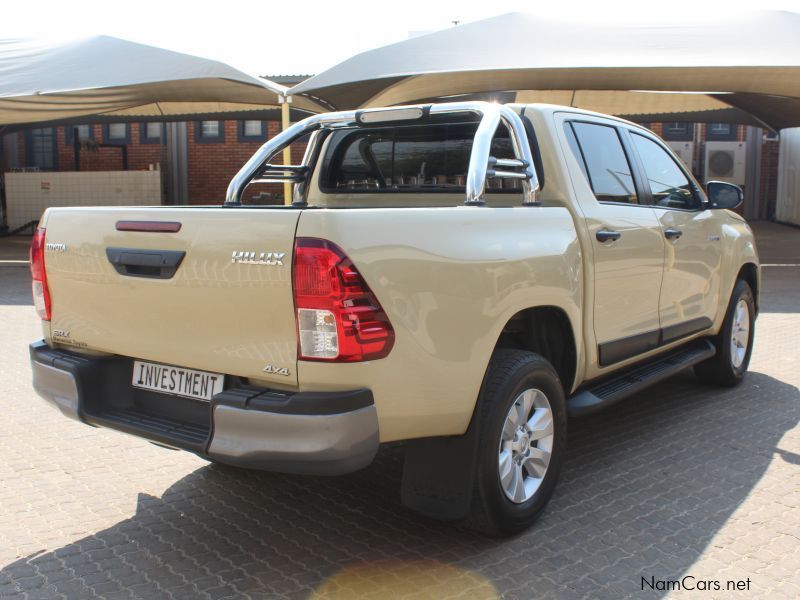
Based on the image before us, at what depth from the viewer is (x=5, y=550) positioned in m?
3.47

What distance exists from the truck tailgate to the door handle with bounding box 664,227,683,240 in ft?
9.05

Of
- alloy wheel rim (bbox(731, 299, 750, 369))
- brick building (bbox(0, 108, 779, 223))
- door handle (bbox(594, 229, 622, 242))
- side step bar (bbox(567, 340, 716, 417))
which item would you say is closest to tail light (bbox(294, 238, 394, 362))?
side step bar (bbox(567, 340, 716, 417))

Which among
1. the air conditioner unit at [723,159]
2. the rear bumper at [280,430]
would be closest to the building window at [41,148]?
the air conditioner unit at [723,159]

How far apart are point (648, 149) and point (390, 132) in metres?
1.65

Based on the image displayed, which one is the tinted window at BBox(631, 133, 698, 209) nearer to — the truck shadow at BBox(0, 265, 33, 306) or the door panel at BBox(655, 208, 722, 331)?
the door panel at BBox(655, 208, 722, 331)

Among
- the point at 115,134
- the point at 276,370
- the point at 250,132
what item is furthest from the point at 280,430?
the point at 115,134

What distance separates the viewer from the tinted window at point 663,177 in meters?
5.01

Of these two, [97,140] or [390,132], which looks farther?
[97,140]

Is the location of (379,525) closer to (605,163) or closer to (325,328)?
(325,328)

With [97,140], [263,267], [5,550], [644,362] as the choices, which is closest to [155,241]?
[263,267]

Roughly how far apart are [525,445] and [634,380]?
4.25ft

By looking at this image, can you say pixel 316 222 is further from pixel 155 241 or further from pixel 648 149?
pixel 648 149

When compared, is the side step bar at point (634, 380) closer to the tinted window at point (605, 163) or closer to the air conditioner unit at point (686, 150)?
the tinted window at point (605, 163)

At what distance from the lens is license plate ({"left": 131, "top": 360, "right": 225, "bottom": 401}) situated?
3135mm
